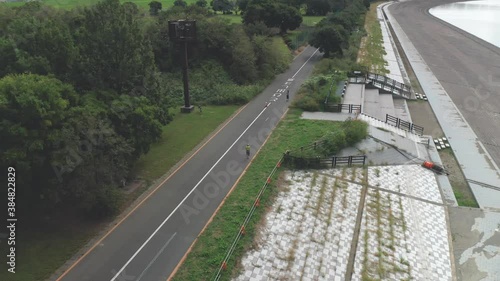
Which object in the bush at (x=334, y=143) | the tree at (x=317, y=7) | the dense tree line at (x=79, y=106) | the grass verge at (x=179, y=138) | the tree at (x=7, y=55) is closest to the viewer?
the dense tree line at (x=79, y=106)

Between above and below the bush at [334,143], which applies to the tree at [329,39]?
above

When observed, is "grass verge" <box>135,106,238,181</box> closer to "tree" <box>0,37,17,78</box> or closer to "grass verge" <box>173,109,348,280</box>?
"grass verge" <box>173,109,348,280</box>

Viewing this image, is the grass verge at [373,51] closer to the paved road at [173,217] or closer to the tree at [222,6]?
the paved road at [173,217]

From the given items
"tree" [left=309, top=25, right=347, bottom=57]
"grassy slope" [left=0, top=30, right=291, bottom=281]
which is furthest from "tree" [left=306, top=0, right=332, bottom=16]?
"grassy slope" [left=0, top=30, right=291, bottom=281]

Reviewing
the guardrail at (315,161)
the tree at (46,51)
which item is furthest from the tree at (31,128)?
A: the guardrail at (315,161)

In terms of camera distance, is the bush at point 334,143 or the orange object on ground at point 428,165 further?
the bush at point 334,143

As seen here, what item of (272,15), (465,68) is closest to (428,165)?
(465,68)
